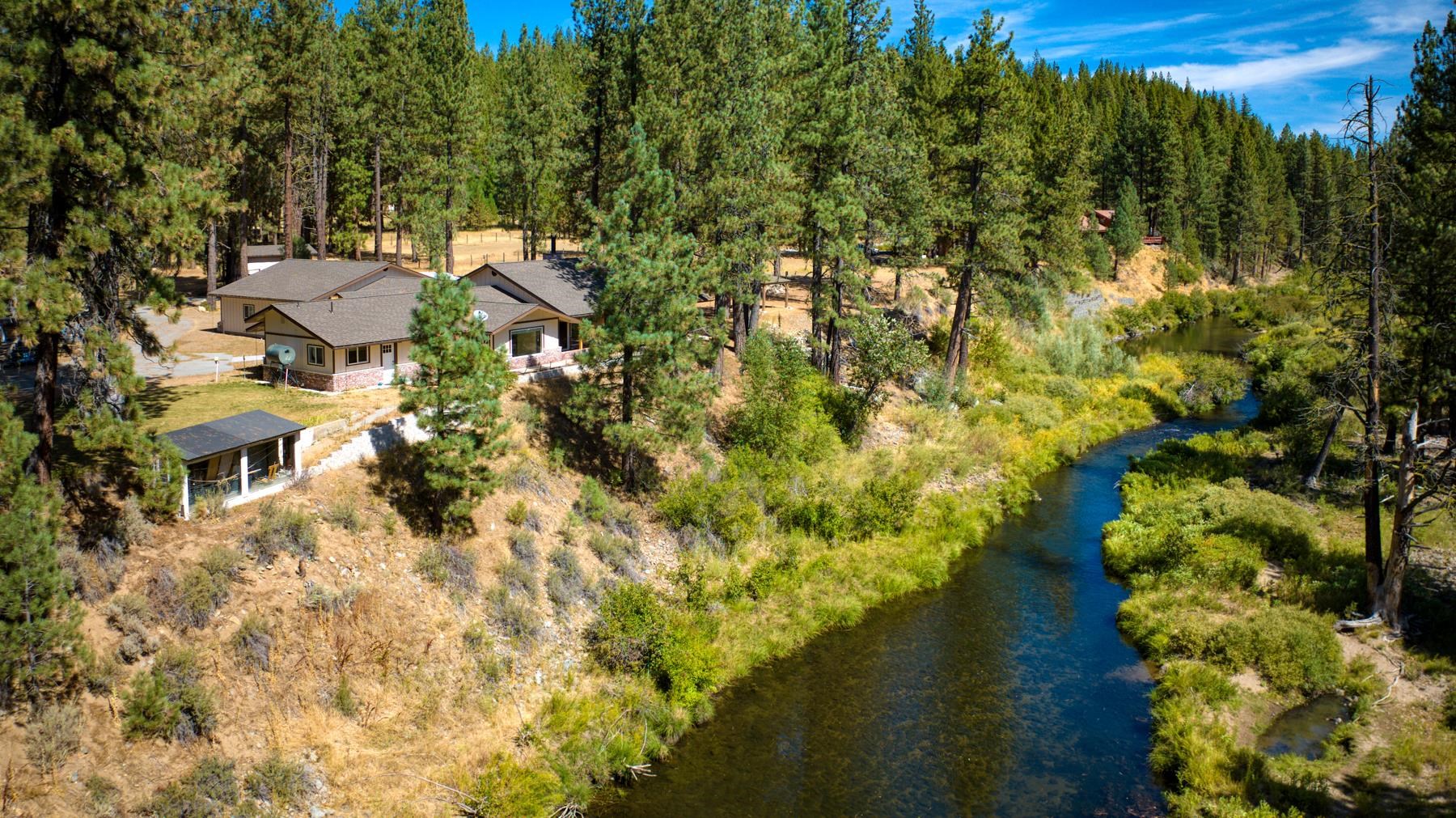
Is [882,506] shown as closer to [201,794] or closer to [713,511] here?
[713,511]

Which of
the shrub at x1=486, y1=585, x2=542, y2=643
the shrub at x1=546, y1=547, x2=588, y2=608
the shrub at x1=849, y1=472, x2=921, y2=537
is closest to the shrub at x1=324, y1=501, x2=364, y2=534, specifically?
the shrub at x1=486, y1=585, x2=542, y2=643

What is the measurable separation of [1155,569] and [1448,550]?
28.5 ft

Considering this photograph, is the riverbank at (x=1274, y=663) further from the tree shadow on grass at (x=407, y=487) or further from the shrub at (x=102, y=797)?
the shrub at (x=102, y=797)

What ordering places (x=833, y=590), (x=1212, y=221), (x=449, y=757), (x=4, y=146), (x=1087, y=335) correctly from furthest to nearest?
(x=1212, y=221)
(x=1087, y=335)
(x=833, y=590)
(x=449, y=757)
(x=4, y=146)

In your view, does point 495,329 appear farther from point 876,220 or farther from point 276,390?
point 876,220

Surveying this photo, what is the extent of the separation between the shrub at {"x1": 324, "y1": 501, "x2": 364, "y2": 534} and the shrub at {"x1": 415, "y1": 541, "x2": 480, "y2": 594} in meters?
1.86

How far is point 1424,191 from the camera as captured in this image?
28.7 meters

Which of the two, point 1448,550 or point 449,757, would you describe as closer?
point 449,757

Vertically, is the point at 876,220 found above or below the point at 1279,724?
above

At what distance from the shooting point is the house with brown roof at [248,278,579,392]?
1366 inches

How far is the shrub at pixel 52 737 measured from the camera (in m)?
17.0

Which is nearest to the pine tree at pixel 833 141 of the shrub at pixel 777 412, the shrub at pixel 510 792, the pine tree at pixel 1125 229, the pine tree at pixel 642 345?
the shrub at pixel 777 412

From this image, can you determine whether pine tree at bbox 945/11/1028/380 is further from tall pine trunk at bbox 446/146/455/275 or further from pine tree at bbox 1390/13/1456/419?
tall pine trunk at bbox 446/146/455/275

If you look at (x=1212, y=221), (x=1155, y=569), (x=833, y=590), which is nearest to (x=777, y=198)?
(x=833, y=590)
